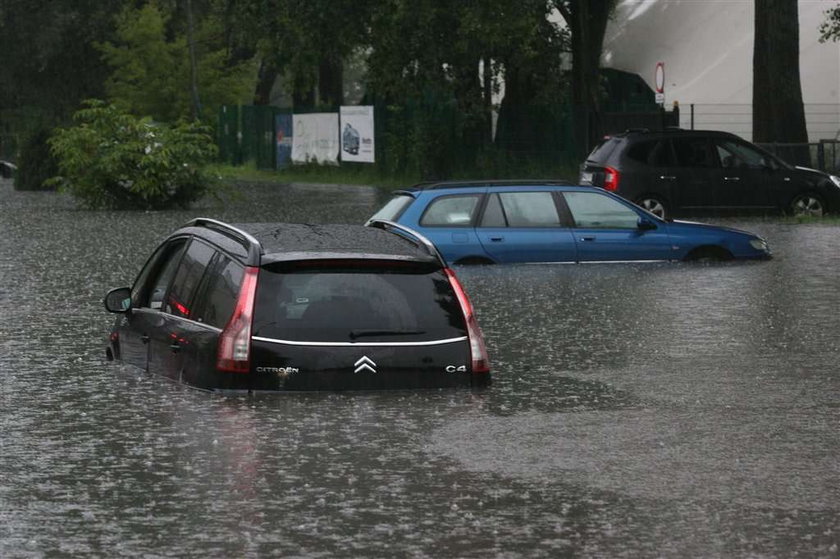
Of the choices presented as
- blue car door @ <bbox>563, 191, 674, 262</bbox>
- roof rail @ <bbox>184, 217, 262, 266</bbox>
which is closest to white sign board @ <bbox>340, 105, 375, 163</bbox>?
blue car door @ <bbox>563, 191, 674, 262</bbox>

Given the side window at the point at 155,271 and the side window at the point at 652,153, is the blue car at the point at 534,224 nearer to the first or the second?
the side window at the point at 652,153

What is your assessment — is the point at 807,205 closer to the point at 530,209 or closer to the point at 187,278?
the point at 530,209

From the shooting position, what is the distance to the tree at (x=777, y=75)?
40.9 m

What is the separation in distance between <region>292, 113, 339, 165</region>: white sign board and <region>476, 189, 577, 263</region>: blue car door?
36059 millimetres

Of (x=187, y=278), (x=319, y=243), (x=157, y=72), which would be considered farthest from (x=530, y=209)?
(x=157, y=72)

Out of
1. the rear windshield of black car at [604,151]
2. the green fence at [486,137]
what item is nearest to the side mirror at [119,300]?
the rear windshield of black car at [604,151]

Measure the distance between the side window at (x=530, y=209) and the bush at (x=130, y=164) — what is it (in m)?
18.6

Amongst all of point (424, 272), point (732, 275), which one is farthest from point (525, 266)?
point (424, 272)

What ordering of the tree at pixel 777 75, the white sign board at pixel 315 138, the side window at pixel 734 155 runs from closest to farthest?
the side window at pixel 734 155 → the tree at pixel 777 75 → the white sign board at pixel 315 138

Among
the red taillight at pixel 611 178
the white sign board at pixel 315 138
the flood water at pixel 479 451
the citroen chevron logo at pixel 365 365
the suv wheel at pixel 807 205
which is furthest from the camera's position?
the white sign board at pixel 315 138

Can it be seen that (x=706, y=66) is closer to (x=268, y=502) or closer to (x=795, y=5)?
(x=795, y=5)

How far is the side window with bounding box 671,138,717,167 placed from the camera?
34.8m

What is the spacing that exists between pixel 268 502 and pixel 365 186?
4512cm

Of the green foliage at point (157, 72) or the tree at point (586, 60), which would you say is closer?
the tree at point (586, 60)
